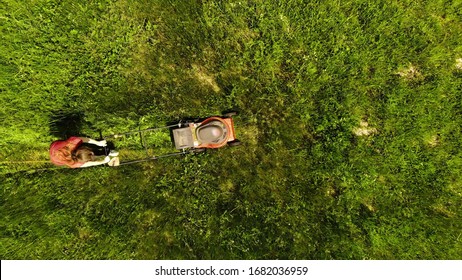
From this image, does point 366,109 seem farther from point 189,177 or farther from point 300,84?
point 189,177

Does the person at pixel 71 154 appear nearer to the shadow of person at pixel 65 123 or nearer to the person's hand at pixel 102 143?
the person's hand at pixel 102 143

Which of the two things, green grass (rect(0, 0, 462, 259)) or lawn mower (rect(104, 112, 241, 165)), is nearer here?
lawn mower (rect(104, 112, 241, 165))

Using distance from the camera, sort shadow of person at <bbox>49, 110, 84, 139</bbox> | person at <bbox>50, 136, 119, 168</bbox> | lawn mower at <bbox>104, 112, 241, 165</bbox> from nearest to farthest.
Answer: person at <bbox>50, 136, 119, 168</bbox> < lawn mower at <bbox>104, 112, 241, 165</bbox> < shadow of person at <bbox>49, 110, 84, 139</bbox>

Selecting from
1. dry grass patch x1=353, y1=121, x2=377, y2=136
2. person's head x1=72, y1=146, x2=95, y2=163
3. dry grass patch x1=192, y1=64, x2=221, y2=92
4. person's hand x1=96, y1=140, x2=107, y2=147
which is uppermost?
dry grass patch x1=192, y1=64, x2=221, y2=92

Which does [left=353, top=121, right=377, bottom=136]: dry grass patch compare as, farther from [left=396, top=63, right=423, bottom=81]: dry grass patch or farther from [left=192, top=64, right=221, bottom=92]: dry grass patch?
[left=192, top=64, right=221, bottom=92]: dry grass patch

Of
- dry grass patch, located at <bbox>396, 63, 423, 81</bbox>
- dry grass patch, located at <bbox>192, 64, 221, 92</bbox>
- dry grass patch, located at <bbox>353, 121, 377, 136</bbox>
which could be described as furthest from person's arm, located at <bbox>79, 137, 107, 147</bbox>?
dry grass patch, located at <bbox>396, 63, 423, 81</bbox>

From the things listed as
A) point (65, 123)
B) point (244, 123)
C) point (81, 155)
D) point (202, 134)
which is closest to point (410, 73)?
point (244, 123)

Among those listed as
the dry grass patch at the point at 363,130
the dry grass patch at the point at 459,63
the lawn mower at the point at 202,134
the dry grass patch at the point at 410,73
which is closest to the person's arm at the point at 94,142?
the lawn mower at the point at 202,134

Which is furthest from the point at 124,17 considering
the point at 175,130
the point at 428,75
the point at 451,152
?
the point at 451,152
